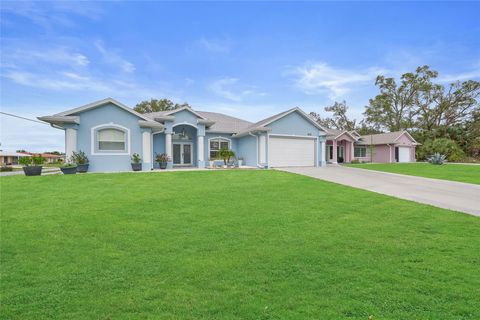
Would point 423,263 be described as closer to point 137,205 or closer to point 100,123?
point 137,205

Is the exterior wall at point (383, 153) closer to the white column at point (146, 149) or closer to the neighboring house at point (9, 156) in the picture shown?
the white column at point (146, 149)

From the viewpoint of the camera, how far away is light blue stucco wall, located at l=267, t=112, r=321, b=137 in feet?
69.7

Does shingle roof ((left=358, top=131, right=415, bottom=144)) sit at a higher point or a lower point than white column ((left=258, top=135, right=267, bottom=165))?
higher

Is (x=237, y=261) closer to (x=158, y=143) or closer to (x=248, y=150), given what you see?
(x=158, y=143)

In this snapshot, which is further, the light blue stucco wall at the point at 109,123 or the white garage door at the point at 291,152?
the white garage door at the point at 291,152

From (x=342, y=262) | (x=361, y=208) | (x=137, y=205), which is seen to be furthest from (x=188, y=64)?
(x=342, y=262)

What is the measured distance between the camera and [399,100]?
45094mm

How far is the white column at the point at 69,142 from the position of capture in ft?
50.8

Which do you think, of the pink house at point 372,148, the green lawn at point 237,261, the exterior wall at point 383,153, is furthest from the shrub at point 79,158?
the exterior wall at point 383,153

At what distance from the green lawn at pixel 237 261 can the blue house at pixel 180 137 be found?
9.50 meters

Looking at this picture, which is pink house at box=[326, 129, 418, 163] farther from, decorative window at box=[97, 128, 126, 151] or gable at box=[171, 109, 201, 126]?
decorative window at box=[97, 128, 126, 151]

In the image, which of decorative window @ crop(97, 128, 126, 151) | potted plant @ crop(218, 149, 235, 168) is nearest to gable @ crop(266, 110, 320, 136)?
potted plant @ crop(218, 149, 235, 168)

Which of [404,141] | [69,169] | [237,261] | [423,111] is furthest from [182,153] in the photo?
[423,111]

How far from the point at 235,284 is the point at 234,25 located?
54.9 ft
